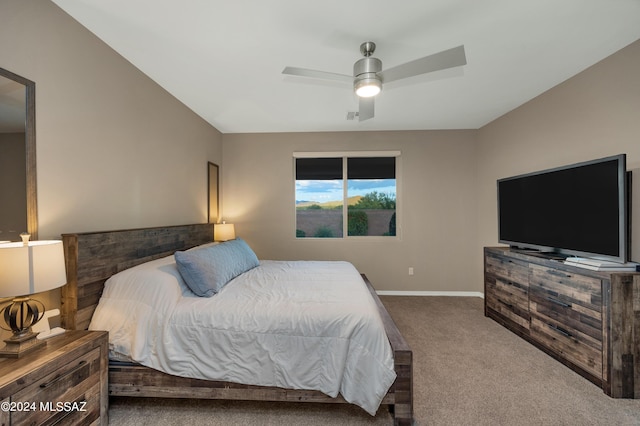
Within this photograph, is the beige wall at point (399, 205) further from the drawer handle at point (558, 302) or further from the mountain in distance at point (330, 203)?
the drawer handle at point (558, 302)

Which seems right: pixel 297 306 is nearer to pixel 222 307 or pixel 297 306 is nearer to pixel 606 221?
pixel 222 307

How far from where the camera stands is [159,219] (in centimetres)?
266

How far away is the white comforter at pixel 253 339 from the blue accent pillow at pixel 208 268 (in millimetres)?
136

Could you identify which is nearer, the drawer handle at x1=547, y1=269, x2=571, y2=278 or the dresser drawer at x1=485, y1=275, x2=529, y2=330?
the drawer handle at x1=547, y1=269, x2=571, y2=278

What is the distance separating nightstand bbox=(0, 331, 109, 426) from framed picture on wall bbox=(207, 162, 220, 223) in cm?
238

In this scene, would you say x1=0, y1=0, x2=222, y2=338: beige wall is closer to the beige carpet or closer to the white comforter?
the white comforter

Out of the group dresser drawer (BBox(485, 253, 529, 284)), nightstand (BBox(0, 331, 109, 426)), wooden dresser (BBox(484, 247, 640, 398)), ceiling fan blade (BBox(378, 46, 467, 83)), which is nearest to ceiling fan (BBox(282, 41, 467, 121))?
ceiling fan blade (BBox(378, 46, 467, 83))

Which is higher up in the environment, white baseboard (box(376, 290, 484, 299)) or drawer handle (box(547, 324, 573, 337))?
drawer handle (box(547, 324, 573, 337))

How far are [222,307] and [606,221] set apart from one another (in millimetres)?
2983

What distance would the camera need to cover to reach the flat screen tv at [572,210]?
6.49 ft

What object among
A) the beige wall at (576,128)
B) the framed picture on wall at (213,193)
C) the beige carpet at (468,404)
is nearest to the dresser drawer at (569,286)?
the beige wall at (576,128)

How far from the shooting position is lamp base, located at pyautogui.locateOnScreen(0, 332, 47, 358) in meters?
1.23

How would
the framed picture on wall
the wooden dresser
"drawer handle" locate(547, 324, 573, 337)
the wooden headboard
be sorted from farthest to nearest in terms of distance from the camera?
the framed picture on wall < "drawer handle" locate(547, 324, 573, 337) < the wooden dresser < the wooden headboard

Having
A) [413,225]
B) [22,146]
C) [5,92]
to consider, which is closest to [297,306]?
[22,146]
